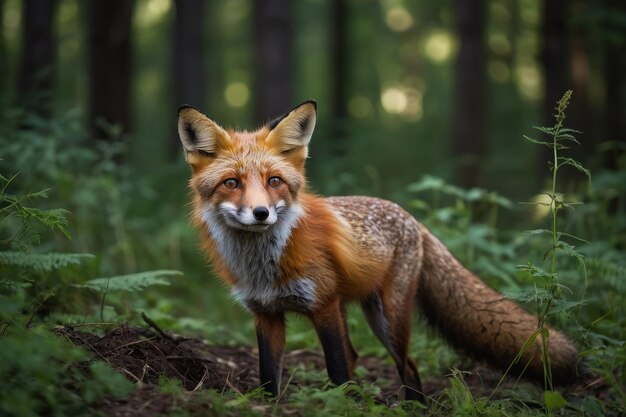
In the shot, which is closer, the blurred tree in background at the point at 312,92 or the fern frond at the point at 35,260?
the fern frond at the point at 35,260

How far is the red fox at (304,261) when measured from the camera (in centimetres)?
389

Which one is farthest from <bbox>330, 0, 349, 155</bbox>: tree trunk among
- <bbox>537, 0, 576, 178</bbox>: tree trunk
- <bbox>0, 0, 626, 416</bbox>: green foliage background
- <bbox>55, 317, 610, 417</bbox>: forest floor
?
<bbox>55, 317, 610, 417</bbox>: forest floor

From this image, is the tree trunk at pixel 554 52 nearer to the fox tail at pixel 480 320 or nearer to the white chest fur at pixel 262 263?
the fox tail at pixel 480 320

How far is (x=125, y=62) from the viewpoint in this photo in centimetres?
1002

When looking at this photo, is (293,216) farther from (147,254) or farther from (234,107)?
(234,107)

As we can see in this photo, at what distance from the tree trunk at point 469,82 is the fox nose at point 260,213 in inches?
321

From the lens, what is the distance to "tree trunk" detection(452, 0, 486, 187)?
11.2m

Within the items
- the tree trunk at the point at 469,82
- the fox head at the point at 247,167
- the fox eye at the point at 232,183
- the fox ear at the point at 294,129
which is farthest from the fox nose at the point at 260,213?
the tree trunk at the point at 469,82

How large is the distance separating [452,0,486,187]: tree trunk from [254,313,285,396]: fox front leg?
25.3ft

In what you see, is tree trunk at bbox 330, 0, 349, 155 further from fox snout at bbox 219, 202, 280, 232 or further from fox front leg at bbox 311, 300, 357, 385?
fox snout at bbox 219, 202, 280, 232

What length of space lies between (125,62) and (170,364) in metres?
7.30

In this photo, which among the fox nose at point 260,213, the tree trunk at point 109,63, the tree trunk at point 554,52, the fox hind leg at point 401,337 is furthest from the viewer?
the tree trunk at point 554,52

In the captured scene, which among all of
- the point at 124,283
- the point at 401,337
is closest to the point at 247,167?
the point at 124,283

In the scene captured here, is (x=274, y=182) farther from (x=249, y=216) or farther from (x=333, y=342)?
(x=333, y=342)
